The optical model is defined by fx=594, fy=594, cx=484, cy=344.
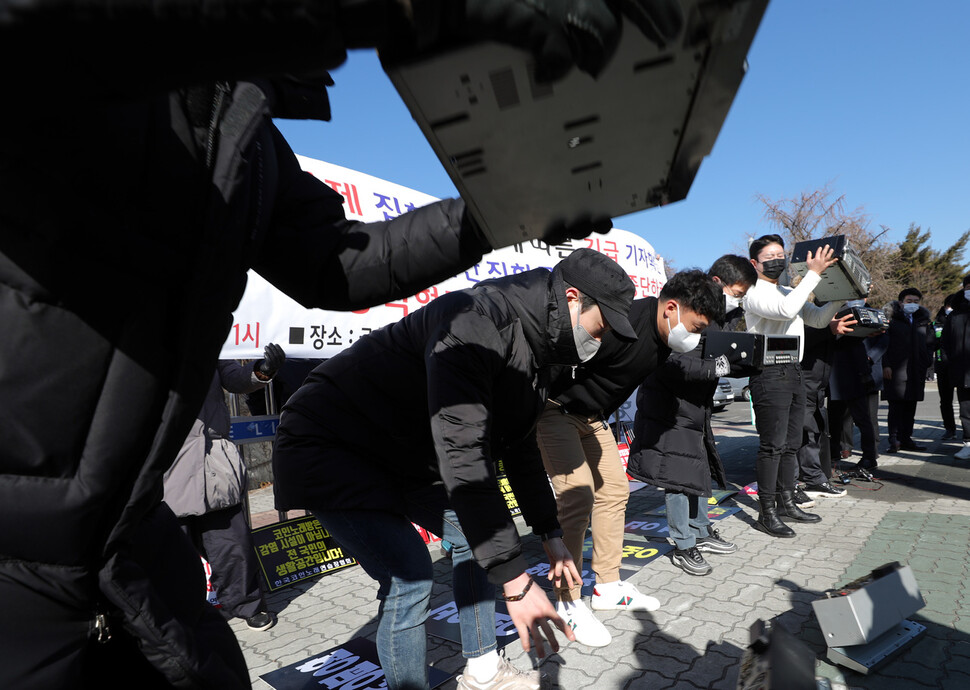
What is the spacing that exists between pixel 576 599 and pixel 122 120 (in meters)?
2.88

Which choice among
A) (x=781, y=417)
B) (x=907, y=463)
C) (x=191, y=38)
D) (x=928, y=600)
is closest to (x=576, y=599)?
(x=928, y=600)

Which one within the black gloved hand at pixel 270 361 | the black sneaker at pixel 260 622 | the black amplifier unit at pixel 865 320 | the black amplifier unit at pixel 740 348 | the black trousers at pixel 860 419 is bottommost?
the black sneaker at pixel 260 622

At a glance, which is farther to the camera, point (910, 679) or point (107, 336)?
point (910, 679)

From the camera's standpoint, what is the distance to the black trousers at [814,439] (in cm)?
559

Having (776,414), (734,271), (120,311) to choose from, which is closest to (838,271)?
(734,271)

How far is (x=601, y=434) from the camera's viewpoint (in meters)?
3.54

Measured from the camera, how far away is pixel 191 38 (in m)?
0.47

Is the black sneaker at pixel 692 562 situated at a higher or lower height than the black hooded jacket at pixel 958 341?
lower

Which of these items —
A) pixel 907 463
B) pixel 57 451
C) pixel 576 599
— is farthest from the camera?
pixel 907 463

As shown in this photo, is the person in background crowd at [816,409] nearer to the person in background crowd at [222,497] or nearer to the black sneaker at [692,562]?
the black sneaker at [692,562]

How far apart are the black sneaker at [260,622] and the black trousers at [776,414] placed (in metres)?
3.63

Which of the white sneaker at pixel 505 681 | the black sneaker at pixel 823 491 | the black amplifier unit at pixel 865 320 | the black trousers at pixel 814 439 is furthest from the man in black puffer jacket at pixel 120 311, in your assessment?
the black sneaker at pixel 823 491

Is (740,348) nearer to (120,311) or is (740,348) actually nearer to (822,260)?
(822,260)

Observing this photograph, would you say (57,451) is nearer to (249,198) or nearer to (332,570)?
(249,198)
